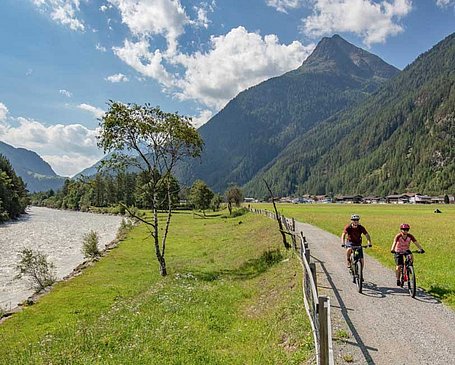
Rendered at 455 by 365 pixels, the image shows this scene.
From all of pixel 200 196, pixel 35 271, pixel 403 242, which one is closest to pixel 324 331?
pixel 403 242

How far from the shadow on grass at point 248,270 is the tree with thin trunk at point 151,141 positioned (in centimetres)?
387

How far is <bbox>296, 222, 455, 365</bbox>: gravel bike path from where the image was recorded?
9.88 metres

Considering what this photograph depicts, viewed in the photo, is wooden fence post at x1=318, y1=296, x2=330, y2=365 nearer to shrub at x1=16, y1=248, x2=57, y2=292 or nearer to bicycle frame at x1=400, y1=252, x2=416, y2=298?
bicycle frame at x1=400, y1=252, x2=416, y2=298

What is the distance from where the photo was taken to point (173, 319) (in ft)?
56.0

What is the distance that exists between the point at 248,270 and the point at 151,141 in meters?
12.9

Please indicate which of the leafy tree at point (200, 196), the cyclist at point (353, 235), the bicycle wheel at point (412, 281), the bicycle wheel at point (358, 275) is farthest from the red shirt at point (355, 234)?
the leafy tree at point (200, 196)

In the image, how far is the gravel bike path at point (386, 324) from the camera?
9.88 metres

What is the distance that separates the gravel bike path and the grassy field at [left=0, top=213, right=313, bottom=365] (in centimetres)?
126

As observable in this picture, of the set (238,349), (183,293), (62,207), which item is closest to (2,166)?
(62,207)

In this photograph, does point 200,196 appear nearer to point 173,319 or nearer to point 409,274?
point 173,319

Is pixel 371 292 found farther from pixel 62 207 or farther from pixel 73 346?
pixel 62 207

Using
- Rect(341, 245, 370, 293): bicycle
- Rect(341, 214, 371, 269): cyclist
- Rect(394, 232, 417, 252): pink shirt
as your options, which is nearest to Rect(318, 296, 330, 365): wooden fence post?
Rect(341, 245, 370, 293): bicycle

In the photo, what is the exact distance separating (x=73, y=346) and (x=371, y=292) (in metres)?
12.2

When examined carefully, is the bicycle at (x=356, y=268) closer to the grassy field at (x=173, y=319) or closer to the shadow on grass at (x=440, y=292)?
the grassy field at (x=173, y=319)
